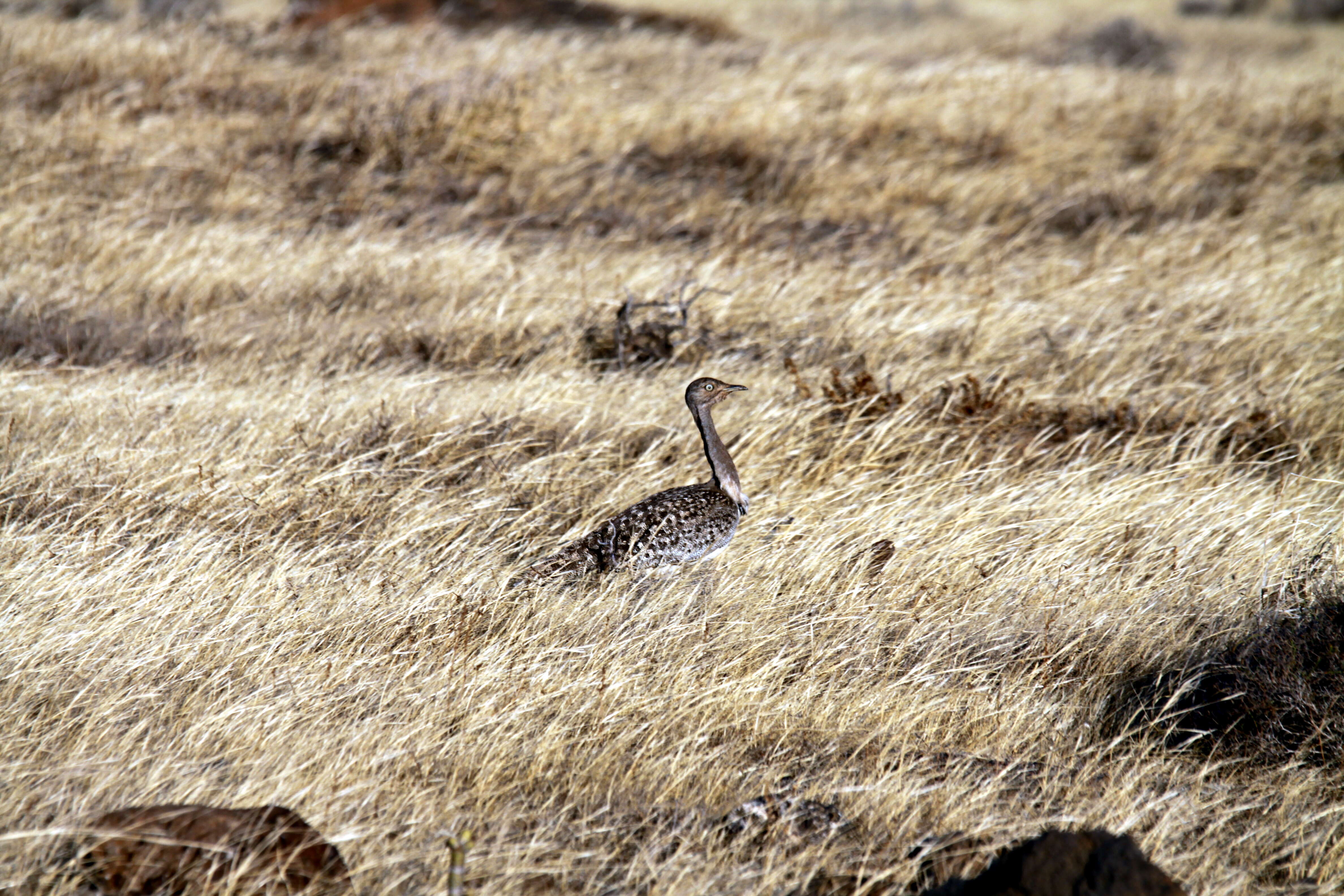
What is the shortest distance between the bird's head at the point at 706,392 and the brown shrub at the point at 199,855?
3.47 m

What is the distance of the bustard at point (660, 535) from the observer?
524 cm

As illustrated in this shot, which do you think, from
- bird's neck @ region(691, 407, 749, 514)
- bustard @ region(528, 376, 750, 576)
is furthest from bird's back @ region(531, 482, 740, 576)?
bird's neck @ region(691, 407, 749, 514)

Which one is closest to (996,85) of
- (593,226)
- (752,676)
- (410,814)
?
(593,226)

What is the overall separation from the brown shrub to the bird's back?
2192 mm

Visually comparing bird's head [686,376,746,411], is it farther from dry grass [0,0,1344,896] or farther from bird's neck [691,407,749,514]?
dry grass [0,0,1344,896]

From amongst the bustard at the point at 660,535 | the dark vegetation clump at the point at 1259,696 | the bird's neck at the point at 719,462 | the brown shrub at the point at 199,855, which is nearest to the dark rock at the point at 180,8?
the bird's neck at the point at 719,462

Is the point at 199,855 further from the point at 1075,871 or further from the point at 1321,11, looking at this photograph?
the point at 1321,11

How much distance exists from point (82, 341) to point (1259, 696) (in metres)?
7.83

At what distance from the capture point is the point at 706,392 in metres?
6.13

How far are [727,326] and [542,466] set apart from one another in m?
3.00

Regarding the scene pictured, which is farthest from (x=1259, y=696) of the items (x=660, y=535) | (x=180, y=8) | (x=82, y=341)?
(x=180, y=8)

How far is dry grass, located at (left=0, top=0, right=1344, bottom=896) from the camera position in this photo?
12.6ft

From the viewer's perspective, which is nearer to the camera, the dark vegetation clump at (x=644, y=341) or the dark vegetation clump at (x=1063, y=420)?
the dark vegetation clump at (x=1063, y=420)

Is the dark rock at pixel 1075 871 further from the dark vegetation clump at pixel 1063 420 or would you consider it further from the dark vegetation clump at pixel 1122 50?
the dark vegetation clump at pixel 1122 50
